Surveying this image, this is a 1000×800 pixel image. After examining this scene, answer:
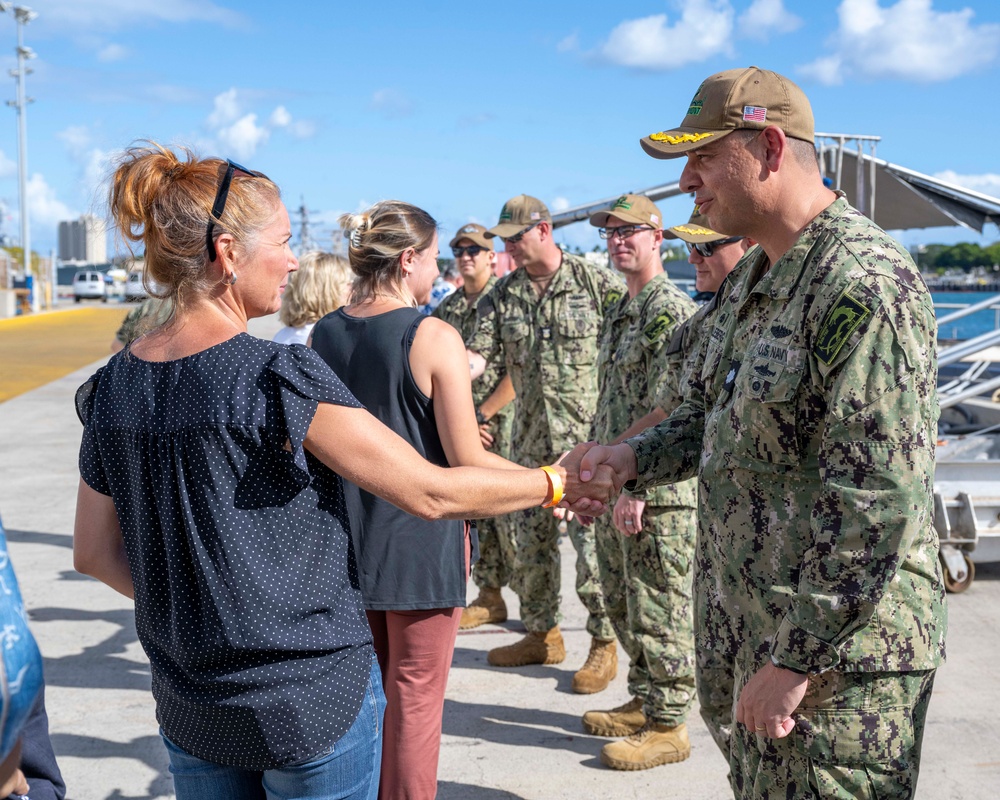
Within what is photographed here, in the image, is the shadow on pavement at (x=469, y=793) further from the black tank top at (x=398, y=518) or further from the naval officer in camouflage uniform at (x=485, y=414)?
the naval officer in camouflage uniform at (x=485, y=414)

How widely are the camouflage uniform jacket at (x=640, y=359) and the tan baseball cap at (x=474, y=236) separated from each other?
2448 mm

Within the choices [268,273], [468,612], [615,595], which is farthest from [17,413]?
[268,273]

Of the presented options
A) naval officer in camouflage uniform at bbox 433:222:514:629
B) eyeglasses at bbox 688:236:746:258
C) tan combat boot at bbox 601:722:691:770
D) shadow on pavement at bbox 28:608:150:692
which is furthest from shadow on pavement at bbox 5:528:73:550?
eyeglasses at bbox 688:236:746:258

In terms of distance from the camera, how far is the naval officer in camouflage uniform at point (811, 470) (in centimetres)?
189

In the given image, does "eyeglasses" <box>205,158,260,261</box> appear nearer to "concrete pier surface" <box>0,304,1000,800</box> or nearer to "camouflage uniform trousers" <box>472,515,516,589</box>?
"concrete pier surface" <box>0,304,1000,800</box>

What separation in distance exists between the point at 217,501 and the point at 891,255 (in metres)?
1.39

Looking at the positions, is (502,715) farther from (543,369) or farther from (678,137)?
(678,137)

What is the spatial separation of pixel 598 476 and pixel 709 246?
1.58m

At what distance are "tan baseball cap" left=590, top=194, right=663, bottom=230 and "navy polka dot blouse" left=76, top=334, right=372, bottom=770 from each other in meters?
2.87

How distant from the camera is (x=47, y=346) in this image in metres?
24.0

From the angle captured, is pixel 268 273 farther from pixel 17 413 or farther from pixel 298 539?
pixel 17 413

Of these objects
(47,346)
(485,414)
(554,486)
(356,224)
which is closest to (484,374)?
(485,414)

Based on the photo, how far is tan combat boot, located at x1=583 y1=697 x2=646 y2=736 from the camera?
14.1 feet

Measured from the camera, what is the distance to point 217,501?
6.03ft
